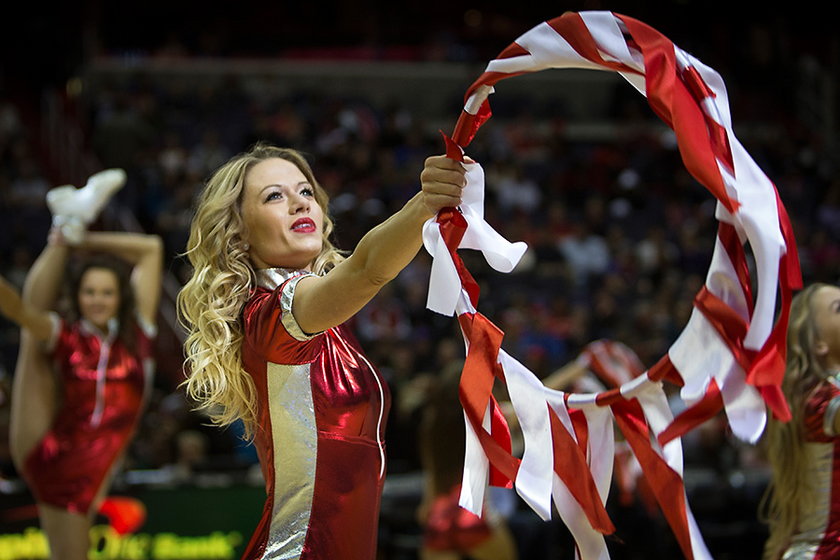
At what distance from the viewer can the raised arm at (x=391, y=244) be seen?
2219mm

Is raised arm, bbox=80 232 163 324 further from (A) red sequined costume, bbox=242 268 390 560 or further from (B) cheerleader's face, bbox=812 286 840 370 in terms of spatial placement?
(B) cheerleader's face, bbox=812 286 840 370

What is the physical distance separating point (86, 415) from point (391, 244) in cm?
295

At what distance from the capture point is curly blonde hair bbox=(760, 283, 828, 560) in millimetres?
3588

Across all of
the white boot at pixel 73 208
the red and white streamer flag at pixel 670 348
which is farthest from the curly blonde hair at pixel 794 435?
the white boot at pixel 73 208

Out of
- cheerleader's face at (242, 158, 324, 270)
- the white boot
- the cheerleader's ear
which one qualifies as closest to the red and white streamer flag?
cheerleader's face at (242, 158, 324, 270)

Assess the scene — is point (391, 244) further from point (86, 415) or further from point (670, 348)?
point (86, 415)

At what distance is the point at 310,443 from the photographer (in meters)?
2.51

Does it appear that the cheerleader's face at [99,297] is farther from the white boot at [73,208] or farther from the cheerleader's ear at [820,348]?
the cheerleader's ear at [820,348]

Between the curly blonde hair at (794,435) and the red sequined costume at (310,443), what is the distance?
66.0 inches

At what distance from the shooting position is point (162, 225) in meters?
9.39

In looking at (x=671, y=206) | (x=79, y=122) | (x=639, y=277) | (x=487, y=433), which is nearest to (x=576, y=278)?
(x=639, y=277)

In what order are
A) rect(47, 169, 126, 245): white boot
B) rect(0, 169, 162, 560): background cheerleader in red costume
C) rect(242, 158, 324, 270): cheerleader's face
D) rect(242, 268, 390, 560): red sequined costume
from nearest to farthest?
rect(242, 268, 390, 560): red sequined costume
rect(242, 158, 324, 270): cheerleader's face
rect(0, 169, 162, 560): background cheerleader in red costume
rect(47, 169, 126, 245): white boot

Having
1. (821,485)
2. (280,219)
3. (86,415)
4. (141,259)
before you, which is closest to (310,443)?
(280,219)

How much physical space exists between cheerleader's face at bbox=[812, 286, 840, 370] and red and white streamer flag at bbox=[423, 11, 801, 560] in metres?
1.33
